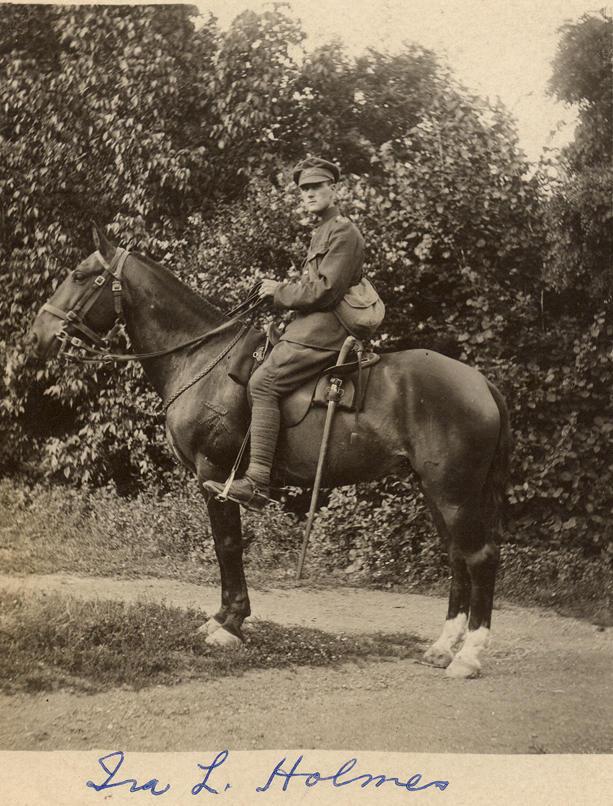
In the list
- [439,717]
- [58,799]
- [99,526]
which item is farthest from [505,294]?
[58,799]

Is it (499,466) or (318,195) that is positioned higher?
(318,195)

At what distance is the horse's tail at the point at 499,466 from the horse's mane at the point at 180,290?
84.6 inches

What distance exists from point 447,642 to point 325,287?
8.69 feet

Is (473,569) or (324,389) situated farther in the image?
(324,389)

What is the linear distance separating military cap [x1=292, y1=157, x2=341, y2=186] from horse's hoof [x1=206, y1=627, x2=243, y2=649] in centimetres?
327

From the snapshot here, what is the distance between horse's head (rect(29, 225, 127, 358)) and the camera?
583 cm

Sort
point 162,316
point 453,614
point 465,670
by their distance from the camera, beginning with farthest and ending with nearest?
point 162,316 → point 453,614 → point 465,670

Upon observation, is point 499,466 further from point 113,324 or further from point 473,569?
point 113,324

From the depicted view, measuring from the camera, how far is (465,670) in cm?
532

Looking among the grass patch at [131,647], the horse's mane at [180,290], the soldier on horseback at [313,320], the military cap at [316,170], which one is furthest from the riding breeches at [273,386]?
the grass patch at [131,647]

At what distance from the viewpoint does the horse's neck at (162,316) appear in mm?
5938

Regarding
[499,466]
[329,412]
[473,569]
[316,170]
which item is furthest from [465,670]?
[316,170]

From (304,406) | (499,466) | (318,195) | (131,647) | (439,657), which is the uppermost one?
(318,195)

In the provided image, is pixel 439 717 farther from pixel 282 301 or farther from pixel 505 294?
pixel 505 294
